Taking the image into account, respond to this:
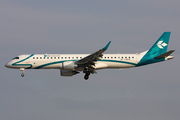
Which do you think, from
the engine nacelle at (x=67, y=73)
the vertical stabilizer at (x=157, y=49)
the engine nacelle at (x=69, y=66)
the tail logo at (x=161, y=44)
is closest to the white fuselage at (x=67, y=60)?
the vertical stabilizer at (x=157, y=49)

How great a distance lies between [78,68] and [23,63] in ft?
29.5

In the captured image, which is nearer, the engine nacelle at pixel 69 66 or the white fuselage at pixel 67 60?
the engine nacelle at pixel 69 66

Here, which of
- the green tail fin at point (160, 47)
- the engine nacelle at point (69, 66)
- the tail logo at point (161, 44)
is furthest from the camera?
the tail logo at point (161, 44)

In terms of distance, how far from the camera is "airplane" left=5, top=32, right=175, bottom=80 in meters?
44.8

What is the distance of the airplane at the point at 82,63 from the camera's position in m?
44.8

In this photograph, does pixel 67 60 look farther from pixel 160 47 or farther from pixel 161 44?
pixel 161 44

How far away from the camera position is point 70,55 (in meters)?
46.5

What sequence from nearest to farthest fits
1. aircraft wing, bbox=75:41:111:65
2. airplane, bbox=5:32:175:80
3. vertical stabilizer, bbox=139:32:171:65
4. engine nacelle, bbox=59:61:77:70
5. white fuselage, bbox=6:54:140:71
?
aircraft wing, bbox=75:41:111:65, engine nacelle, bbox=59:61:77:70, airplane, bbox=5:32:175:80, white fuselage, bbox=6:54:140:71, vertical stabilizer, bbox=139:32:171:65

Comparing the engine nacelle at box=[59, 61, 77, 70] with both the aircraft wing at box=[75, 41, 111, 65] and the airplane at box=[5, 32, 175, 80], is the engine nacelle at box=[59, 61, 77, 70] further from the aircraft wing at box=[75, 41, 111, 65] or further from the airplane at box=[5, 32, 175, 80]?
the aircraft wing at box=[75, 41, 111, 65]

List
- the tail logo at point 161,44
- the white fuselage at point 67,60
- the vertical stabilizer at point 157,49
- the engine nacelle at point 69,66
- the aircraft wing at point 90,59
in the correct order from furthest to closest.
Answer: the tail logo at point 161,44 < the vertical stabilizer at point 157,49 < the white fuselage at point 67,60 < the engine nacelle at point 69,66 < the aircraft wing at point 90,59

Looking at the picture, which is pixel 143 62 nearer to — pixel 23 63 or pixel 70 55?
pixel 70 55

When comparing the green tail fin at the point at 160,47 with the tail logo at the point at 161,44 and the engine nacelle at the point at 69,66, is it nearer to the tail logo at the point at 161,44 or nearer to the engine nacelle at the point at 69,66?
the tail logo at the point at 161,44

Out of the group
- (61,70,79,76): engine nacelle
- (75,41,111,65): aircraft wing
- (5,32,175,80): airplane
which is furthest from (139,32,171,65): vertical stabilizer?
(61,70,79,76): engine nacelle

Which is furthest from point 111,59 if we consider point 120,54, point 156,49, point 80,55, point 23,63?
point 23,63
